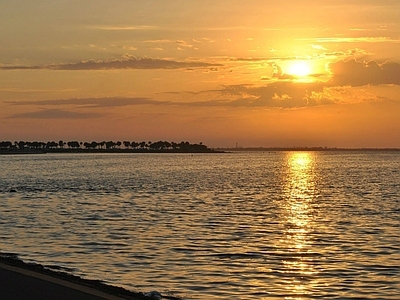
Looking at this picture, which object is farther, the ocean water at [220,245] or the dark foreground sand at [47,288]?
the ocean water at [220,245]

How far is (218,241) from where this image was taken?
86.3 ft

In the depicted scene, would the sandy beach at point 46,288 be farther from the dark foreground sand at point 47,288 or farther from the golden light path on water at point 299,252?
the golden light path on water at point 299,252

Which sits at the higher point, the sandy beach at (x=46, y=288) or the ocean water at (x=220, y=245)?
the sandy beach at (x=46, y=288)

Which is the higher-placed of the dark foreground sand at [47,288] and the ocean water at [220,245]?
the dark foreground sand at [47,288]

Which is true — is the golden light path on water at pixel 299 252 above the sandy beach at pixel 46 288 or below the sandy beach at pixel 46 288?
below

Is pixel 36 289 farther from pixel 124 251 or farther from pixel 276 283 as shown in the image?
pixel 124 251

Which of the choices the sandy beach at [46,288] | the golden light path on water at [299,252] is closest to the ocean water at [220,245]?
the golden light path on water at [299,252]

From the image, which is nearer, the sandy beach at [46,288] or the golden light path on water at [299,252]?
the sandy beach at [46,288]

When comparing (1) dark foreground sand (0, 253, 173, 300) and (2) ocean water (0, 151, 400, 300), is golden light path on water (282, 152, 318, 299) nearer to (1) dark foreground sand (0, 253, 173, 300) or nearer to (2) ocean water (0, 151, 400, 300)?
(2) ocean water (0, 151, 400, 300)

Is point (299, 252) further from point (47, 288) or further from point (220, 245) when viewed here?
point (47, 288)

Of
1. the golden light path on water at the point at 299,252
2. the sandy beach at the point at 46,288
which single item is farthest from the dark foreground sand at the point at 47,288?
the golden light path on water at the point at 299,252

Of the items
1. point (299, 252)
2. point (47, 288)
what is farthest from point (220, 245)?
point (47, 288)

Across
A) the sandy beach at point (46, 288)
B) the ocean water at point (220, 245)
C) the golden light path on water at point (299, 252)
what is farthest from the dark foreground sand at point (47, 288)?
the golden light path on water at point (299, 252)

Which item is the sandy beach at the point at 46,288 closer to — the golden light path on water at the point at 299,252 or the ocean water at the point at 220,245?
the ocean water at the point at 220,245
